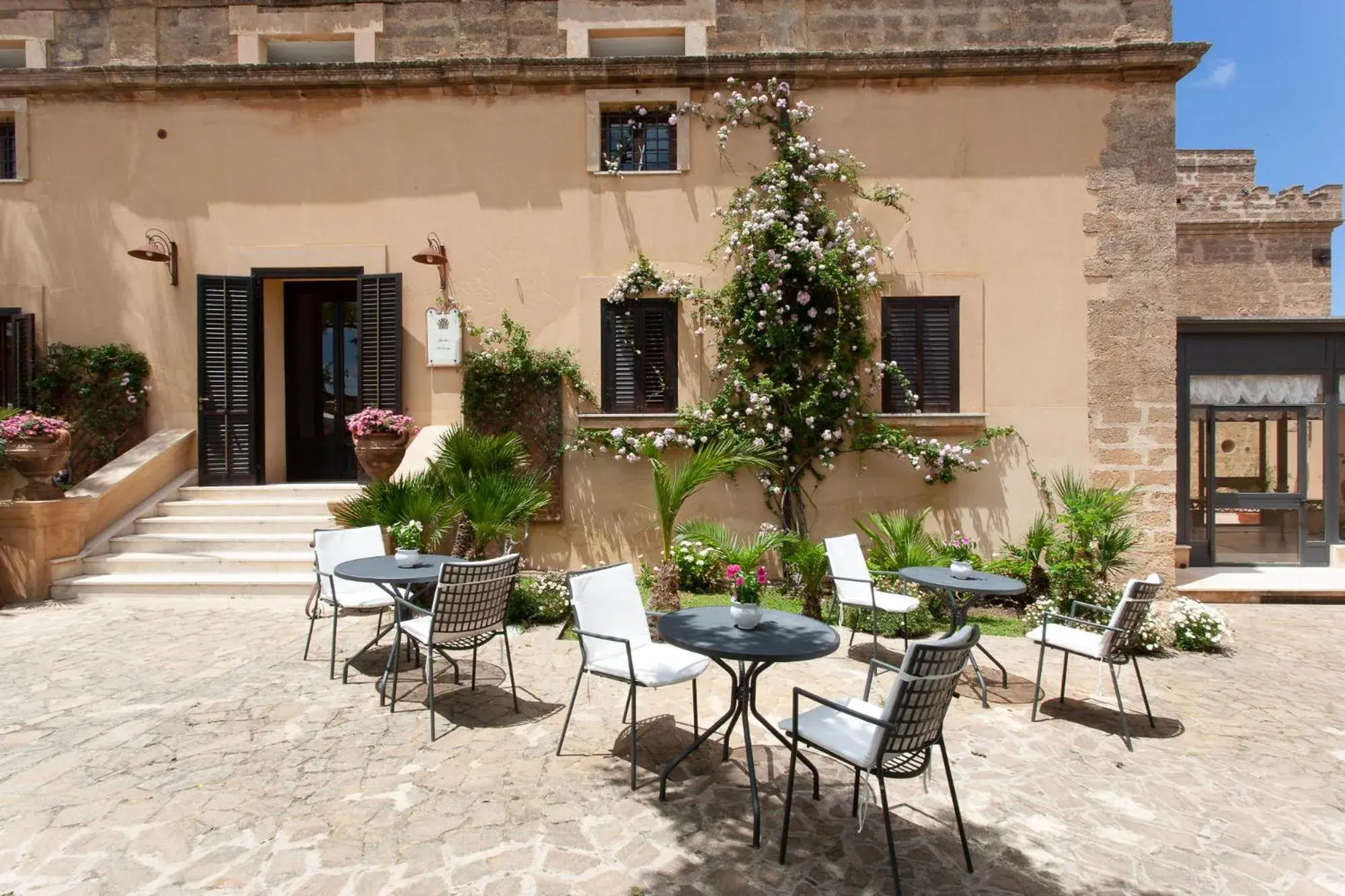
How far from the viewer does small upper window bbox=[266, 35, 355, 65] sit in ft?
30.0

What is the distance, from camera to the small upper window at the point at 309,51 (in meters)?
9.13

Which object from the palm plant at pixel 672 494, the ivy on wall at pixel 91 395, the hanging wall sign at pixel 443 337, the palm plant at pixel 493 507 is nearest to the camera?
the palm plant at pixel 672 494

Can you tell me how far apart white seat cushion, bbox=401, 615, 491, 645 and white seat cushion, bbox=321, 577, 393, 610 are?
58 centimetres

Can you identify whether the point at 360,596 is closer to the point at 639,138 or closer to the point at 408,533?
the point at 408,533

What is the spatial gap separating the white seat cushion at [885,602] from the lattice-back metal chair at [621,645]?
1.84 meters

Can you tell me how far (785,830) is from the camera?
10.00 ft

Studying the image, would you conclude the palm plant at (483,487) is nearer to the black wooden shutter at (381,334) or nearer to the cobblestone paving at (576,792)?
the cobblestone paving at (576,792)

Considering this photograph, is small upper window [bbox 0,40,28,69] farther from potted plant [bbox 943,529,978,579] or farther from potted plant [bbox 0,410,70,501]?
potted plant [bbox 943,529,978,579]

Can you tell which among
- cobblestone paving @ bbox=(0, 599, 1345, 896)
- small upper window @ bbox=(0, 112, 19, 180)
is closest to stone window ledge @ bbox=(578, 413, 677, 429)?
cobblestone paving @ bbox=(0, 599, 1345, 896)

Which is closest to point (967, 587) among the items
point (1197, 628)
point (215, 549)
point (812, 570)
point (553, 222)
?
point (812, 570)

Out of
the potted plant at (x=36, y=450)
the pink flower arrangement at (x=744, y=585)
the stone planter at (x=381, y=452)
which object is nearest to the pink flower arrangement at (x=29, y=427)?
the potted plant at (x=36, y=450)

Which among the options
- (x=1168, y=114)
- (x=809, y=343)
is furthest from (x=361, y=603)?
(x=1168, y=114)

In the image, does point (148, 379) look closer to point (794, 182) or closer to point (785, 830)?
point (794, 182)

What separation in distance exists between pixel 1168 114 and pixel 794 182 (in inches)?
171
